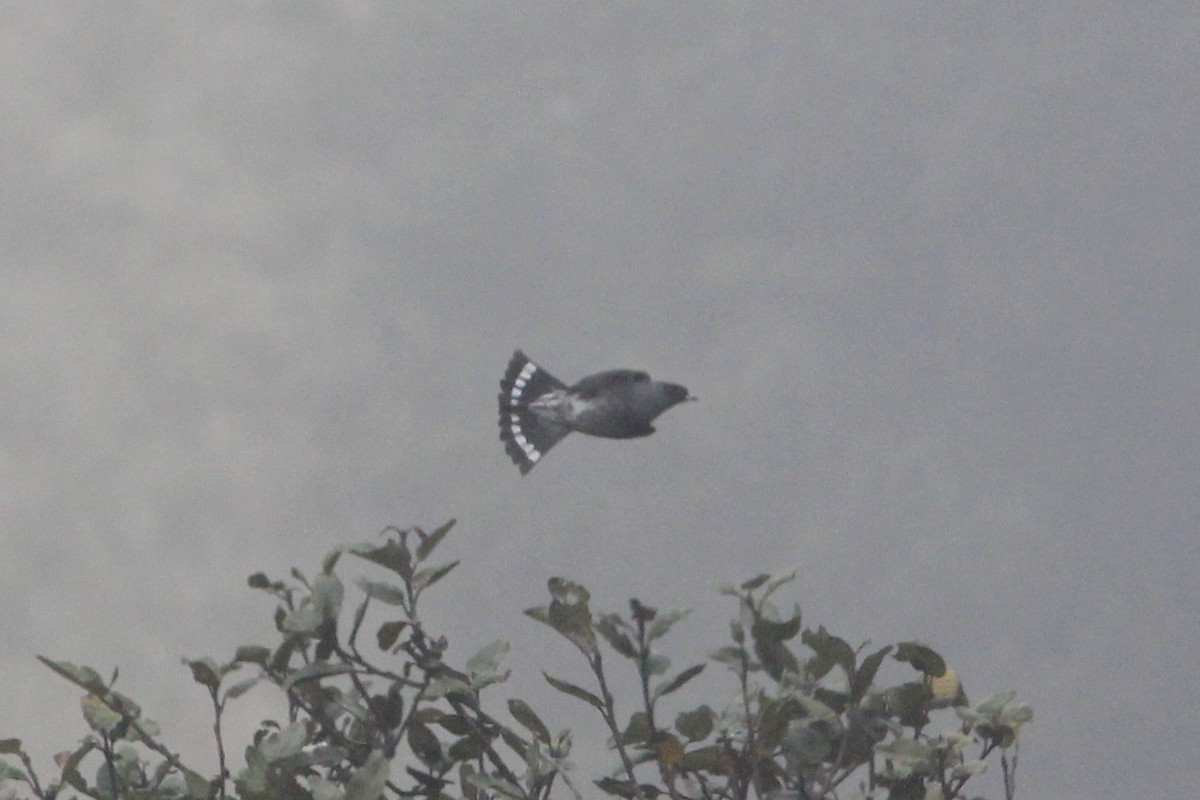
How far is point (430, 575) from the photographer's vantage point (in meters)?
4.68

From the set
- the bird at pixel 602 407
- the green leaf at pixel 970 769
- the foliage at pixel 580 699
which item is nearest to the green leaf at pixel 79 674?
the foliage at pixel 580 699

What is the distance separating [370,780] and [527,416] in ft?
15.9

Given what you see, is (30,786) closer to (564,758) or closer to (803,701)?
(564,758)

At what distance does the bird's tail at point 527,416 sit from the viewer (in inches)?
339

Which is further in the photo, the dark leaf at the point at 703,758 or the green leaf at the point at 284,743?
the dark leaf at the point at 703,758

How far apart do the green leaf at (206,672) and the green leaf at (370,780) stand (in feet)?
3.03

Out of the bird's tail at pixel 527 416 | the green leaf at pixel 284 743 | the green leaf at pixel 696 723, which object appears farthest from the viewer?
the bird's tail at pixel 527 416

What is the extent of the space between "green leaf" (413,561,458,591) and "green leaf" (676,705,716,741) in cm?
84

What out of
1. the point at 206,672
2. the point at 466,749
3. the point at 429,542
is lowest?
the point at 466,749

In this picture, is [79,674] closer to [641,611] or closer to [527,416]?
[641,611]

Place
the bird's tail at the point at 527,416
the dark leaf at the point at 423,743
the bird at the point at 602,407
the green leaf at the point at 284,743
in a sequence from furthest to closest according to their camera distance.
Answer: the bird's tail at the point at 527,416 → the bird at the point at 602,407 → the dark leaf at the point at 423,743 → the green leaf at the point at 284,743

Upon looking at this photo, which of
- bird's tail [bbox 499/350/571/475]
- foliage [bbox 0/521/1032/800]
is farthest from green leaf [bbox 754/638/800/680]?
bird's tail [bbox 499/350/571/475]

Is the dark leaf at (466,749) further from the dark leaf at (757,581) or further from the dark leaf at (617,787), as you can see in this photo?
the dark leaf at (757,581)

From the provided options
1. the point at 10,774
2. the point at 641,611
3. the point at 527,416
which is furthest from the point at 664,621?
the point at 527,416
